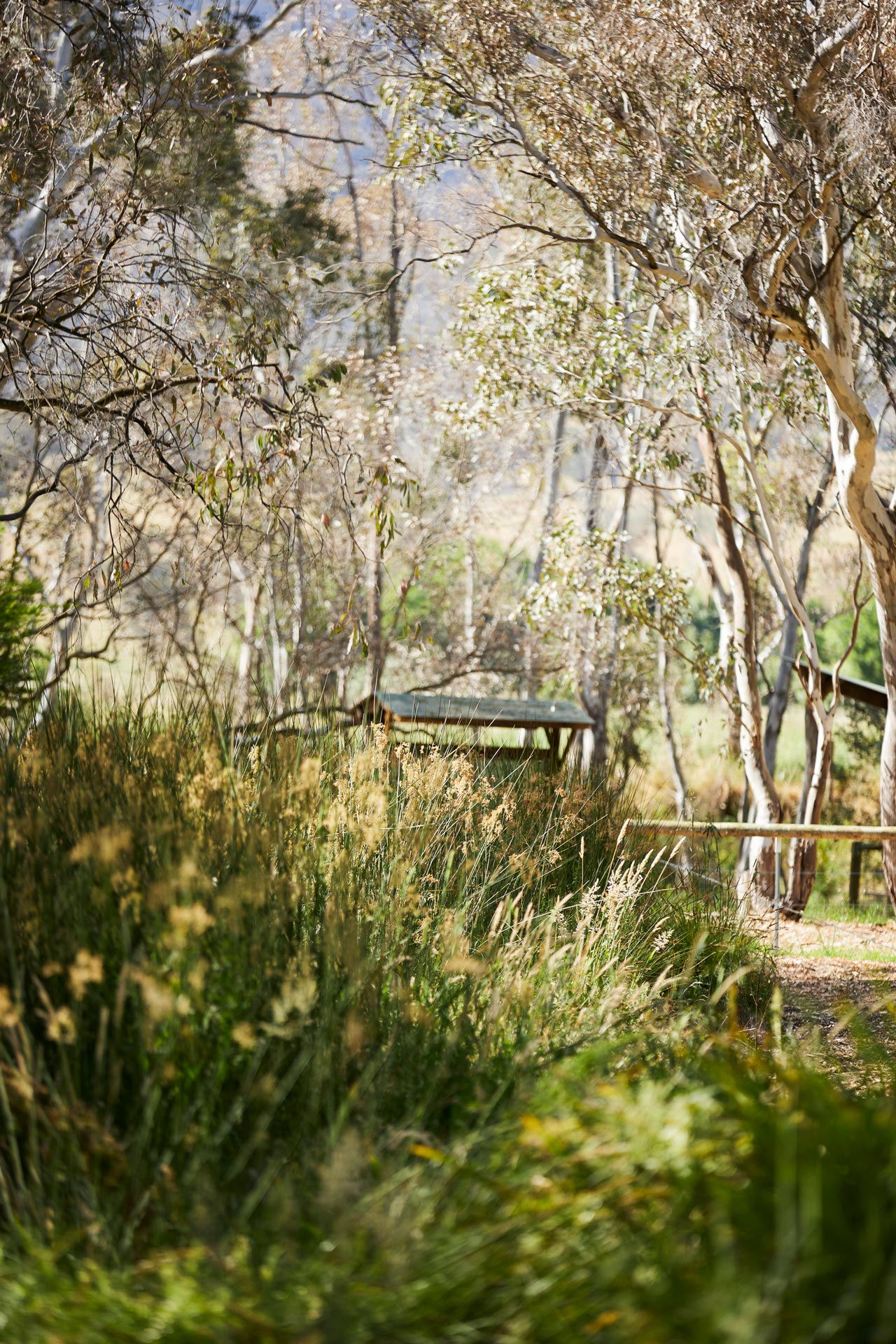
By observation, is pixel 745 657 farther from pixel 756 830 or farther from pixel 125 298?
pixel 125 298

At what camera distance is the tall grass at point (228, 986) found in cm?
183

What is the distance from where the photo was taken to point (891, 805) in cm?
910

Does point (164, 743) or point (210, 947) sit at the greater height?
point (164, 743)

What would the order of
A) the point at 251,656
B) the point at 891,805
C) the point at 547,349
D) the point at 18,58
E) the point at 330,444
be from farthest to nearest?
the point at 251,656
the point at 547,349
the point at 891,805
the point at 18,58
the point at 330,444

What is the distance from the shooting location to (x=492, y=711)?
6625 mm

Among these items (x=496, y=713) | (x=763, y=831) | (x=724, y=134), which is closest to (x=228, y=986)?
(x=496, y=713)

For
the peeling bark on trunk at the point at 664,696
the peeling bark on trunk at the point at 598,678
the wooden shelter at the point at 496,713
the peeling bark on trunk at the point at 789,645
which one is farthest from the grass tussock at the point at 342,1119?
the peeling bark on trunk at the point at 664,696

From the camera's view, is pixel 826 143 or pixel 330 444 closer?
pixel 330 444

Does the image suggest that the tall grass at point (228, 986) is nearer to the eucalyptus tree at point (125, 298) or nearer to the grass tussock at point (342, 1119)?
the grass tussock at point (342, 1119)

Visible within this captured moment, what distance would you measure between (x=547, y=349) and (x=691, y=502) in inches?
76.8

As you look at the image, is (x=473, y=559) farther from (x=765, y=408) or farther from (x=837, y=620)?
(x=837, y=620)

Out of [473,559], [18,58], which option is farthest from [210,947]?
[473,559]

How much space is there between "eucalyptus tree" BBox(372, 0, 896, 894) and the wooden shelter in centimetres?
303

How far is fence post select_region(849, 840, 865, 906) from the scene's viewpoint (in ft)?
45.5
